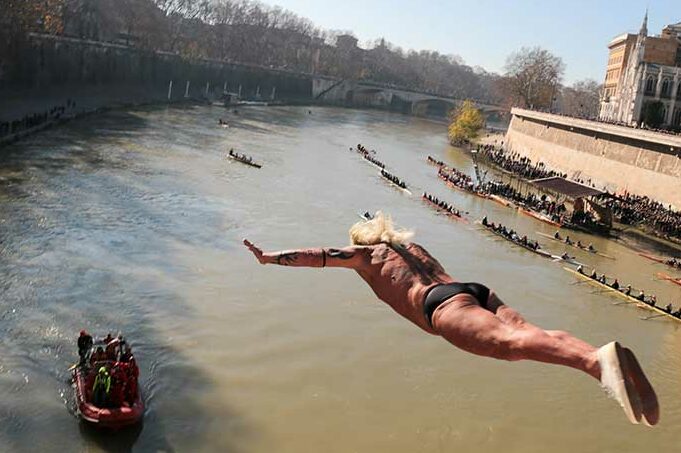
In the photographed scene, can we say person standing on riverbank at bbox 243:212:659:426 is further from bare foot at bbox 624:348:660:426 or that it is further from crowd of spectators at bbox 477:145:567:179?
crowd of spectators at bbox 477:145:567:179

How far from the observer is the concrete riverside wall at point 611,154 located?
3475 cm

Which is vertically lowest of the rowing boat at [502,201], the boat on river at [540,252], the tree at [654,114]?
the boat on river at [540,252]

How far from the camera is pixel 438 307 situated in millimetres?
3803

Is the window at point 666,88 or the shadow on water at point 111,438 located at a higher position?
the window at point 666,88

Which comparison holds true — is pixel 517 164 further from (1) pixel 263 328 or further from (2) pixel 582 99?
(2) pixel 582 99

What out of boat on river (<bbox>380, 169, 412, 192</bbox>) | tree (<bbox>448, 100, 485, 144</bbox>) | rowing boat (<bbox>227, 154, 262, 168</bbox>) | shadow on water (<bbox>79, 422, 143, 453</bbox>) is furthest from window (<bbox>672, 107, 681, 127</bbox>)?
shadow on water (<bbox>79, 422, 143, 453</bbox>)

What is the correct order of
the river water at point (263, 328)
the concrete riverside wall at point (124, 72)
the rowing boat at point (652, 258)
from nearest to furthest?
the river water at point (263, 328)
the rowing boat at point (652, 258)
the concrete riverside wall at point (124, 72)

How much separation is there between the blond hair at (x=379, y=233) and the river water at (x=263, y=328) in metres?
7.87

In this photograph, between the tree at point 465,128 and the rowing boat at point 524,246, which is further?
the tree at point 465,128

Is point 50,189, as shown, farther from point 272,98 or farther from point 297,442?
point 272,98

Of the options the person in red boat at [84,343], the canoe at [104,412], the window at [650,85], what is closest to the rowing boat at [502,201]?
the window at [650,85]

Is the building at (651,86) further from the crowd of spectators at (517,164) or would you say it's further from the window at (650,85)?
the crowd of spectators at (517,164)

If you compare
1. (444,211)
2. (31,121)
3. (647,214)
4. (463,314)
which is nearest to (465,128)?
(647,214)

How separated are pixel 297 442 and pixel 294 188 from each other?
939 inches
